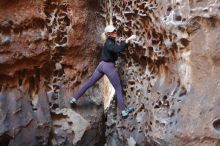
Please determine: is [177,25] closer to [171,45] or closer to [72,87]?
[171,45]

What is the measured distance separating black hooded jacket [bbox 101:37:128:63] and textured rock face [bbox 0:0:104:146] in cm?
43

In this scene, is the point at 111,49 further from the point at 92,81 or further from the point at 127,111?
the point at 127,111

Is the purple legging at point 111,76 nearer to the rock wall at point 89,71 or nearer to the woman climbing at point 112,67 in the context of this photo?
the woman climbing at point 112,67

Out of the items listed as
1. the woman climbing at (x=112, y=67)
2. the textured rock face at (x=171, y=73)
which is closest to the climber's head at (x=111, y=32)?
the woman climbing at (x=112, y=67)

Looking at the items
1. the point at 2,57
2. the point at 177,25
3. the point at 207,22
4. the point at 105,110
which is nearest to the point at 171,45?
the point at 177,25

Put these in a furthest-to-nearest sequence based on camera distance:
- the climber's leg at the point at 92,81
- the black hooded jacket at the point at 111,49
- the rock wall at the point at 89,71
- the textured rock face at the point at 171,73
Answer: the climber's leg at the point at 92,81 < the black hooded jacket at the point at 111,49 < the rock wall at the point at 89,71 < the textured rock face at the point at 171,73

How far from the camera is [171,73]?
388 centimetres

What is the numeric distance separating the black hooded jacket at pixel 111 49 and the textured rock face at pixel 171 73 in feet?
0.50

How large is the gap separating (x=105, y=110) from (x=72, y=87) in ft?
1.75

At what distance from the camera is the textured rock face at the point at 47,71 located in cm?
448

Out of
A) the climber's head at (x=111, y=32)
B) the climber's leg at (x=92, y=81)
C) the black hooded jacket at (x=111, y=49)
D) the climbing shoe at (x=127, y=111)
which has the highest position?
the climber's head at (x=111, y=32)

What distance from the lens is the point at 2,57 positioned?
4.45 m

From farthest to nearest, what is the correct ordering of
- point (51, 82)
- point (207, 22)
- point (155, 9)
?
point (51, 82) < point (155, 9) < point (207, 22)

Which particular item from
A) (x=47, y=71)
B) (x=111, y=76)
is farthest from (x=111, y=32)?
(x=47, y=71)
